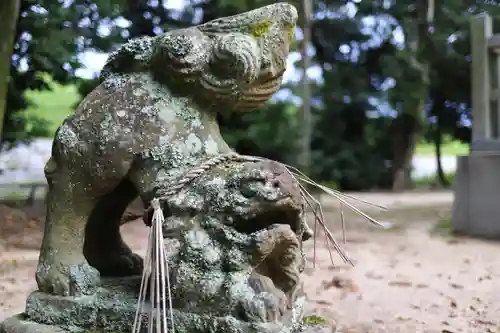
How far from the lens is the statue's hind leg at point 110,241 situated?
1.65 m

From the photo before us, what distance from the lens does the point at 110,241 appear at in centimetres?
171

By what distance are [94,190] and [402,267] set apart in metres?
2.59

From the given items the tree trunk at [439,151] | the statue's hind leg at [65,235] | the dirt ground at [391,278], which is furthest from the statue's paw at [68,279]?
the tree trunk at [439,151]

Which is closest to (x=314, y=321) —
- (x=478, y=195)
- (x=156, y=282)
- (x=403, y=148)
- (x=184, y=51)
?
(x=156, y=282)

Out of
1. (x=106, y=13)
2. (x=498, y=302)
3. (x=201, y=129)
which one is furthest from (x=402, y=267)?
(x=106, y=13)

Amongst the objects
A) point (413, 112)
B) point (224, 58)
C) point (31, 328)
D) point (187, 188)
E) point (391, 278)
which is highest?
point (413, 112)

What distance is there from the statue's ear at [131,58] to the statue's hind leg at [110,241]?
1.07ft

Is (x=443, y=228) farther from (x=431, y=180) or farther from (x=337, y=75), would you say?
(x=431, y=180)

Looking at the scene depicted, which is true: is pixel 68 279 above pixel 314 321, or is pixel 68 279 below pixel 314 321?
above

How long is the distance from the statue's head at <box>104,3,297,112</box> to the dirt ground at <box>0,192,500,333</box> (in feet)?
3.46

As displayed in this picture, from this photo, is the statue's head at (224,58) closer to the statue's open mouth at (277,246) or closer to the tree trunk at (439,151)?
the statue's open mouth at (277,246)

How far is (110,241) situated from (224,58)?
654 mm

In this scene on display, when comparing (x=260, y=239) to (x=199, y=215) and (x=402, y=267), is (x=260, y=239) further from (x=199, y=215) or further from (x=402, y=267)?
(x=402, y=267)

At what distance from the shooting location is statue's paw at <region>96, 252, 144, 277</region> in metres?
1.69
